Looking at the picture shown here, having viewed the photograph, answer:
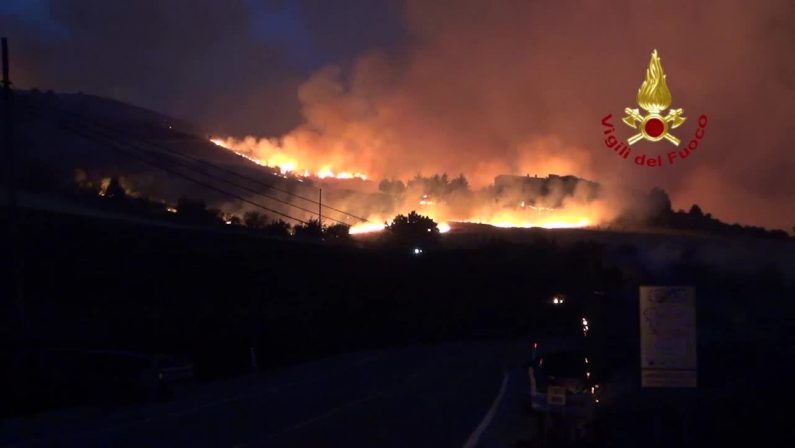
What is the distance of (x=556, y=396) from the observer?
1820 centimetres

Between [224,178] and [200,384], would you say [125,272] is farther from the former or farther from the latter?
[224,178]

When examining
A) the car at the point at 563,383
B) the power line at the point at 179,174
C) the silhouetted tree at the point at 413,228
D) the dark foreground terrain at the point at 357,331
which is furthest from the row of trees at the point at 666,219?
the power line at the point at 179,174

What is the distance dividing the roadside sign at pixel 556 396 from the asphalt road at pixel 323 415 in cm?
103

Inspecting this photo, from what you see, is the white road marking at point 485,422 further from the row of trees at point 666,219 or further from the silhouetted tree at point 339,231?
the silhouetted tree at point 339,231

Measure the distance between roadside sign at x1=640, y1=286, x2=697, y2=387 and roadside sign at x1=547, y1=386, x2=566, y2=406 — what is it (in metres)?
4.31

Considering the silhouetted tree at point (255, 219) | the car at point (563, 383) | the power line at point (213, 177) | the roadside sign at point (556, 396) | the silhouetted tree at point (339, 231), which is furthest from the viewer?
the power line at point (213, 177)

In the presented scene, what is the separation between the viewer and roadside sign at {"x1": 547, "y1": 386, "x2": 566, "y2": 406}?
18.0 metres

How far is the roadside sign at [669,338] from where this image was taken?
1352 cm

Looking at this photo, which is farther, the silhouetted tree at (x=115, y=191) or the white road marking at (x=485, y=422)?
the silhouetted tree at (x=115, y=191)

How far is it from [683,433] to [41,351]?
22.8 meters

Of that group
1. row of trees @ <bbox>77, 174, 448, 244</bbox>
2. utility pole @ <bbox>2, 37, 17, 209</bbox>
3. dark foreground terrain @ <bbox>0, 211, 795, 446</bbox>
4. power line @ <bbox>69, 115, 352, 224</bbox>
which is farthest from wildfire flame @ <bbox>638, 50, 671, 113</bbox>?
power line @ <bbox>69, 115, 352, 224</bbox>

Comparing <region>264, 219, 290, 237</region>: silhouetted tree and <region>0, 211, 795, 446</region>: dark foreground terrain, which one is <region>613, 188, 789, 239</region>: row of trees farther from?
<region>264, 219, 290, 237</region>: silhouetted tree

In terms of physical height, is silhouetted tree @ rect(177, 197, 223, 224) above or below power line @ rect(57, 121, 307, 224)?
below

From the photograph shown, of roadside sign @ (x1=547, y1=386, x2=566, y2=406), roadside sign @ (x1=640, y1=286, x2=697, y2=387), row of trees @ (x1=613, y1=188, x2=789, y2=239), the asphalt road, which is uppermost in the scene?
row of trees @ (x1=613, y1=188, x2=789, y2=239)
